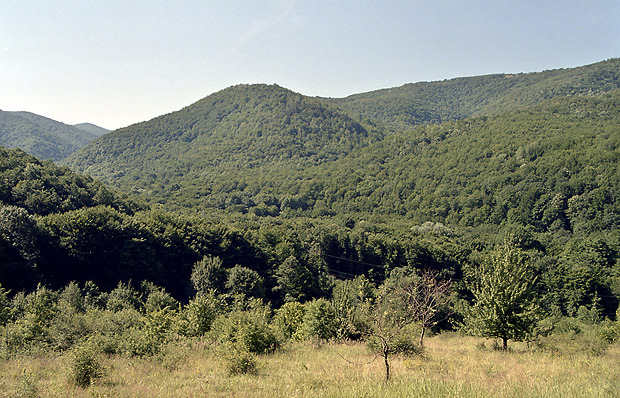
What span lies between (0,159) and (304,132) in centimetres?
14231

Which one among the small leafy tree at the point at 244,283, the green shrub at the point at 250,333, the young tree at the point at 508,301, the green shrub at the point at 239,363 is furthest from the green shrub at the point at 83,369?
the small leafy tree at the point at 244,283

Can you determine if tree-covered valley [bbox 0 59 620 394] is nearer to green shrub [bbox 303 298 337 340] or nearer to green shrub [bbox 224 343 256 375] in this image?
green shrub [bbox 303 298 337 340]

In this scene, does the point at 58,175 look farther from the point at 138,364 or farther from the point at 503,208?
the point at 503,208

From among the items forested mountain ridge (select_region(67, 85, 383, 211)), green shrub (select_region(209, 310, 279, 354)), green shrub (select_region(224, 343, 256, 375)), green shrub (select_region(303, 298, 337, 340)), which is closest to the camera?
green shrub (select_region(224, 343, 256, 375))

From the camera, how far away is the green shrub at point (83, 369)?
861cm

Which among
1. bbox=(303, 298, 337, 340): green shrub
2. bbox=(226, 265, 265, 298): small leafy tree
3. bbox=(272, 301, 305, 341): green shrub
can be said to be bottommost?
bbox=(226, 265, 265, 298): small leafy tree

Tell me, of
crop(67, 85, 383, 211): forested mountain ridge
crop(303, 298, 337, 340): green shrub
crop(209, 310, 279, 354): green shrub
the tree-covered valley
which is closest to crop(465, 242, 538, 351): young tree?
the tree-covered valley

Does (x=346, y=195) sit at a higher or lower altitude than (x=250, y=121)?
lower

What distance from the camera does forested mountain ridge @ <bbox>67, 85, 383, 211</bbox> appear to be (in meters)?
138

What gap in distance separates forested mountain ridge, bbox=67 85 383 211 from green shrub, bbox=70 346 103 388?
10920 cm

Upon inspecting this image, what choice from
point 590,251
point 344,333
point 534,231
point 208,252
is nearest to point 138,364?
point 344,333

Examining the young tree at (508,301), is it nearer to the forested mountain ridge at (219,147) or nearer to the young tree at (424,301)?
the young tree at (424,301)

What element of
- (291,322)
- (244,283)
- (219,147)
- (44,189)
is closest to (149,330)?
(291,322)

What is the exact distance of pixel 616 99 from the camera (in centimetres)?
12688
